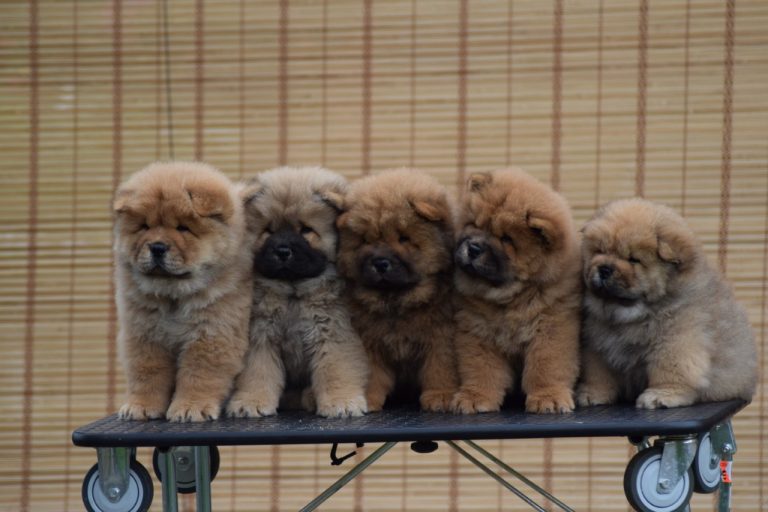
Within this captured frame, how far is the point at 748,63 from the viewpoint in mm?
5105

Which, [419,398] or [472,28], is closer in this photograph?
[419,398]

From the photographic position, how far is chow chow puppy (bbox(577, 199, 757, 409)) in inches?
145

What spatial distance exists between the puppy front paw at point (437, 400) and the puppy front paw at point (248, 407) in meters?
0.58

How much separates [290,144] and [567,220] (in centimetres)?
206

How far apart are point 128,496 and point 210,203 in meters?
1.07

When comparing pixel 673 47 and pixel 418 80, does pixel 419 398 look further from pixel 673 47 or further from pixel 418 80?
pixel 673 47

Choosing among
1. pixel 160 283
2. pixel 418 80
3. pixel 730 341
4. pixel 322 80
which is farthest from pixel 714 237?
pixel 160 283

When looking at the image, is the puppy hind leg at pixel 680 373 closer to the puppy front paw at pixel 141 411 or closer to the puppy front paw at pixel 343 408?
the puppy front paw at pixel 343 408

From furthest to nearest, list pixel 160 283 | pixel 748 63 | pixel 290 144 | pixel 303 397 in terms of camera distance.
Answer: pixel 290 144, pixel 748 63, pixel 303 397, pixel 160 283

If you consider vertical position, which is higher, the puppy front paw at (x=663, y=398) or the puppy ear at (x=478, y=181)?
the puppy ear at (x=478, y=181)

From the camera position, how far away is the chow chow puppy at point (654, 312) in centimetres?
369

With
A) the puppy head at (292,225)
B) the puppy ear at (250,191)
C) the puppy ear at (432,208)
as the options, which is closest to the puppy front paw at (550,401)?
the puppy ear at (432,208)

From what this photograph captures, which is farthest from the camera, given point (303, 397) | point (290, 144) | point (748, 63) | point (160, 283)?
point (290, 144)

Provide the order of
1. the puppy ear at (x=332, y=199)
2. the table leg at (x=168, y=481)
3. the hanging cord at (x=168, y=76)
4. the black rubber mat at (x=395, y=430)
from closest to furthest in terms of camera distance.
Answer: the black rubber mat at (x=395, y=430)
the table leg at (x=168, y=481)
the puppy ear at (x=332, y=199)
the hanging cord at (x=168, y=76)
